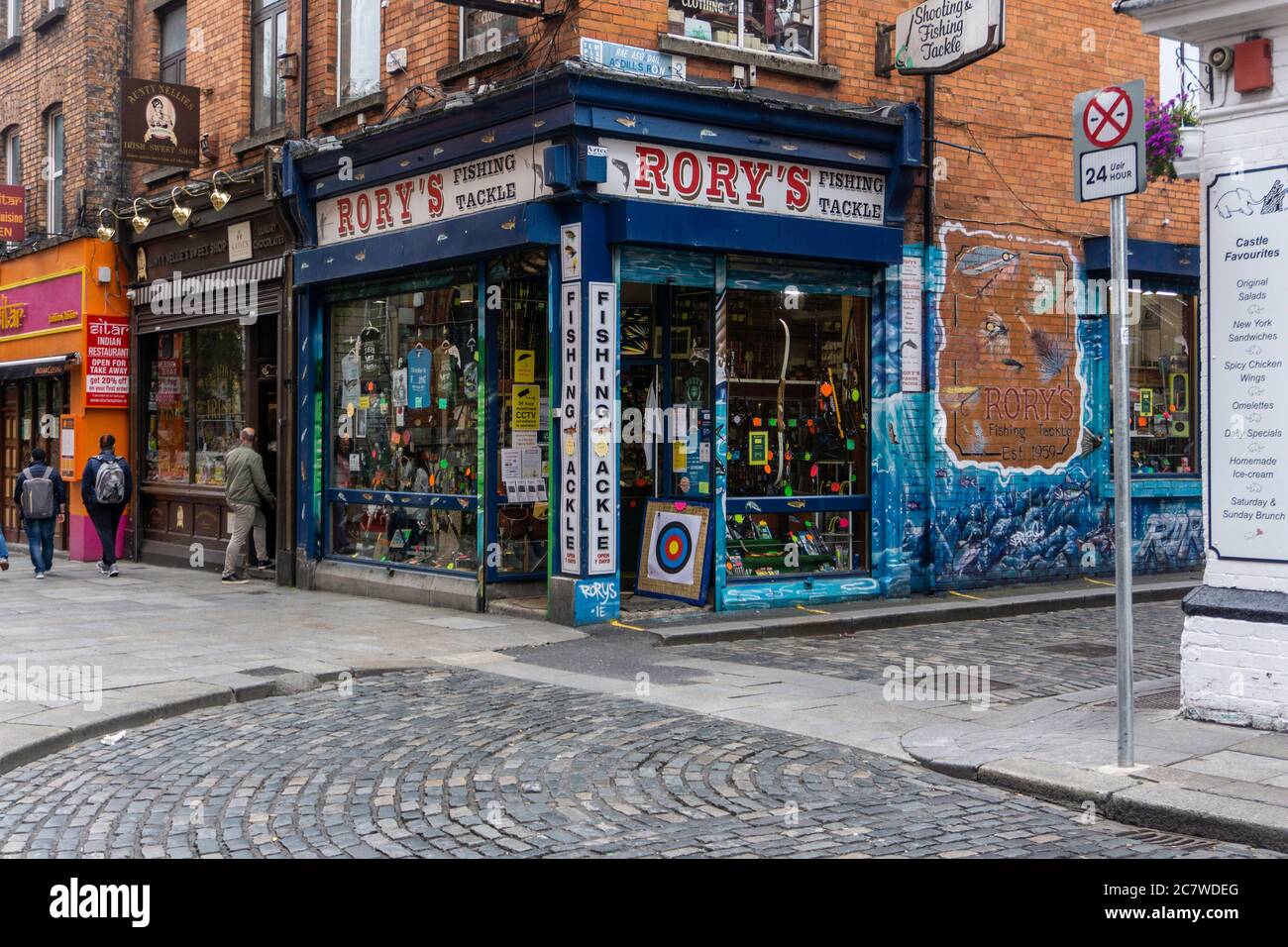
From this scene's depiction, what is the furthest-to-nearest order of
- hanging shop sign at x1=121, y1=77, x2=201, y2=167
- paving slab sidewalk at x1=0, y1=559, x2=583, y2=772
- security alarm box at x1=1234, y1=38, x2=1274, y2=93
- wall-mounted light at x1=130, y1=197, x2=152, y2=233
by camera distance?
wall-mounted light at x1=130, y1=197, x2=152, y2=233
hanging shop sign at x1=121, y1=77, x2=201, y2=167
paving slab sidewalk at x1=0, y1=559, x2=583, y2=772
security alarm box at x1=1234, y1=38, x2=1274, y2=93

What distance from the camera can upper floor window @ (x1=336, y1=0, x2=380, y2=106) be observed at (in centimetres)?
1423

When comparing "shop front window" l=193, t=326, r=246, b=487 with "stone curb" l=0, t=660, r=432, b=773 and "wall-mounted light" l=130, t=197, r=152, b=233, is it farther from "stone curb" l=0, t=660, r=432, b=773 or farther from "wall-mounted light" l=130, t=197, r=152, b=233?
"stone curb" l=0, t=660, r=432, b=773

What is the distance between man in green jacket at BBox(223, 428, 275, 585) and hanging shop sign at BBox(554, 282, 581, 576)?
5.60 meters

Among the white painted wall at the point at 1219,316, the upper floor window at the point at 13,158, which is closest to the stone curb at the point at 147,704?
the white painted wall at the point at 1219,316

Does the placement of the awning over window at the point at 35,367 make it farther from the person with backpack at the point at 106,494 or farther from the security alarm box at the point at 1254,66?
the security alarm box at the point at 1254,66

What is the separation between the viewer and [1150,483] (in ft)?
51.0

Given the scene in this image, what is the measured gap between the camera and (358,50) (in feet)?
47.5

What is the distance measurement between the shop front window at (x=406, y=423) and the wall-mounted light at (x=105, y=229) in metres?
5.25

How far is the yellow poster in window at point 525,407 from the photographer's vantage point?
13.1 metres

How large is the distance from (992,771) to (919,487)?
290 inches

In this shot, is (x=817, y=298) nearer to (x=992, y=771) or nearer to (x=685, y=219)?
(x=685, y=219)

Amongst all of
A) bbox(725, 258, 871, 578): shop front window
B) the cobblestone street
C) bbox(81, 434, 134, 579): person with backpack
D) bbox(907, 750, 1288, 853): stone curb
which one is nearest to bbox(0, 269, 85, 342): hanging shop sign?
bbox(81, 434, 134, 579): person with backpack

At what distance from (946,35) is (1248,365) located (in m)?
6.24

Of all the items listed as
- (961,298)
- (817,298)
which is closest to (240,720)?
(817,298)
